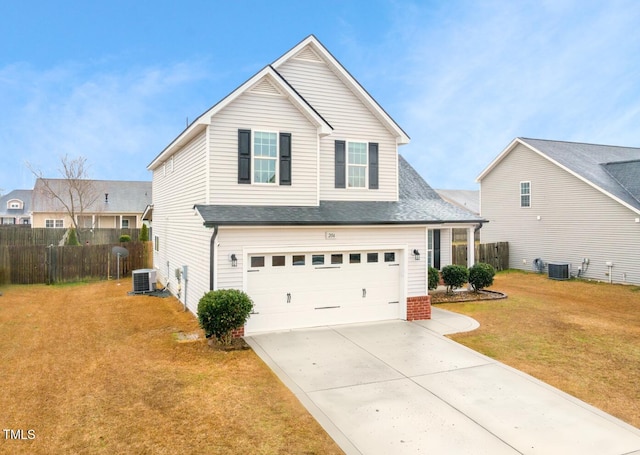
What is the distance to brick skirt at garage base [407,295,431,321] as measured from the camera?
12.4 metres

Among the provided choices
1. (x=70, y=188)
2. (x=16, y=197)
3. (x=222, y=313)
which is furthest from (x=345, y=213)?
(x=16, y=197)

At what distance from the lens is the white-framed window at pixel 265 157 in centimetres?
1159

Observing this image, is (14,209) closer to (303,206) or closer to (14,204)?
(14,204)

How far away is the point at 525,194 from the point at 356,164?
16.0 metres

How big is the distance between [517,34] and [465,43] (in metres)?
2.81

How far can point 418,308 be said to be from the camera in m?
12.5

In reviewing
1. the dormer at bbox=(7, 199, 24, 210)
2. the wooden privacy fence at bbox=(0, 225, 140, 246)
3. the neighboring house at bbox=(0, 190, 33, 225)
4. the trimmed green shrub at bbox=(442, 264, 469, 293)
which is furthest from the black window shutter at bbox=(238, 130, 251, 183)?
the dormer at bbox=(7, 199, 24, 210)

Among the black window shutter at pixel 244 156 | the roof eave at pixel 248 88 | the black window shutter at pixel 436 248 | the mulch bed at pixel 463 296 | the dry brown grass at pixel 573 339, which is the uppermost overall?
the roof eave at pixel 248 88

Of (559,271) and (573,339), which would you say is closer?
(573,339)

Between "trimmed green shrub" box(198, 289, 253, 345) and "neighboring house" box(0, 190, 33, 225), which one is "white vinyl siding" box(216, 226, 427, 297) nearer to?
"trimmed green shrub" box(198, 289, 253, 345)

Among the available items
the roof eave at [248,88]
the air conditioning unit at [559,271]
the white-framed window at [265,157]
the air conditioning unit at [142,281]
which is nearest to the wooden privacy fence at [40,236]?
the air conditioning unit at [142,281]

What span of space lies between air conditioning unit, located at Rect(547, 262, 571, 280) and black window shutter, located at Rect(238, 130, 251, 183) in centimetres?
1803

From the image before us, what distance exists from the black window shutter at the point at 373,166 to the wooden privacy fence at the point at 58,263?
46.2 ft

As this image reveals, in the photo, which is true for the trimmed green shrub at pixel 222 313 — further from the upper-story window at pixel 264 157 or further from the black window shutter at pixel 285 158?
the black window shutter at pixel 285 158
